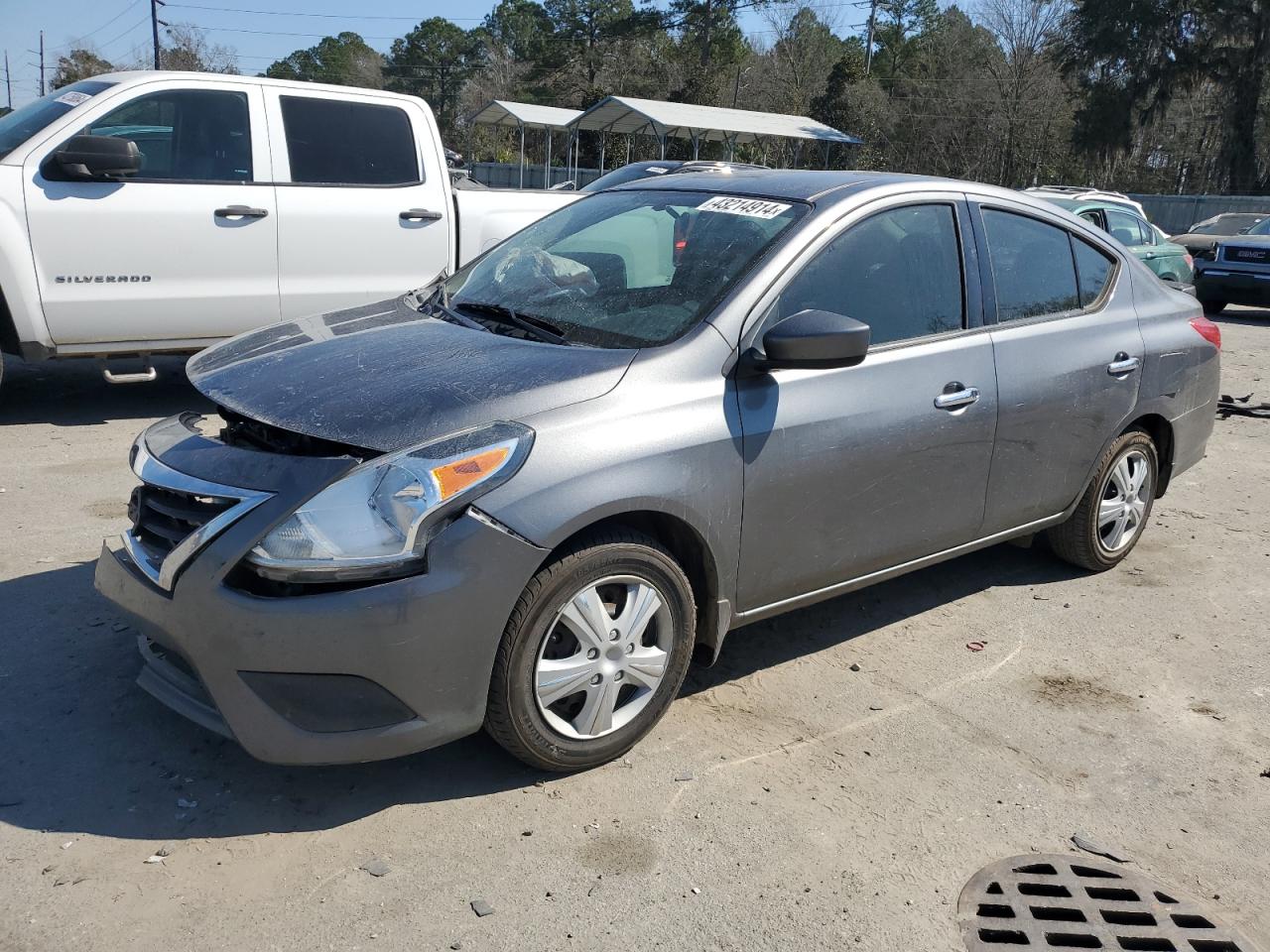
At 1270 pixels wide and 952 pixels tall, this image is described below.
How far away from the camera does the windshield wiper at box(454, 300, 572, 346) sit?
3.64 m

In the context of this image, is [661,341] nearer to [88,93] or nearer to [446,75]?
[88,93]

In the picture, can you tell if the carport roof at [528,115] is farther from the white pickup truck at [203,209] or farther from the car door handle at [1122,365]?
the car door handle at [1122,365]

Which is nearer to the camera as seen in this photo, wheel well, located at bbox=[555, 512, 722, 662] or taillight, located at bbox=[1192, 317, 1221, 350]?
wheel well, located at bbox=[555, 512, 722, 662]

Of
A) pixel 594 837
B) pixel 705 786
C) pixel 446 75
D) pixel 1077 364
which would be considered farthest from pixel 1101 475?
pixel 446 75

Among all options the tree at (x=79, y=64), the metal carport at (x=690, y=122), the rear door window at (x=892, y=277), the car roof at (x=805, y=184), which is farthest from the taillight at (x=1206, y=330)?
the tree at (x=79, y=64)

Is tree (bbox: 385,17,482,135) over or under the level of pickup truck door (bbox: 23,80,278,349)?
over

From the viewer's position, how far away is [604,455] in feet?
10.2

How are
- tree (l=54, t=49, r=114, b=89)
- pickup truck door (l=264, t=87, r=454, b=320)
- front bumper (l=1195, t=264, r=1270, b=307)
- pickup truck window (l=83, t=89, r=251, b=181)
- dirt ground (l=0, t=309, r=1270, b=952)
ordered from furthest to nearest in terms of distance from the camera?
tree (l=54, t=49, r=114, b=89), front bumper (l=1195, t=264, r=1270, b=307), pickup truck door (l=264, t=87, r=454, b=320), pickup truck window (l=83, t=89, r=251, b=181), dirt ground (l=0, t=309, r=1270, b=952)

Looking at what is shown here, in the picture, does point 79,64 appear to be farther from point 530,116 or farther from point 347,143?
point 347,143

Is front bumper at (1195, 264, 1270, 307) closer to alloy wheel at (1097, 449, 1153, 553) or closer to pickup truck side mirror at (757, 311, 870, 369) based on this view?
alloy wheel at (1097, 449, 1153, 553)

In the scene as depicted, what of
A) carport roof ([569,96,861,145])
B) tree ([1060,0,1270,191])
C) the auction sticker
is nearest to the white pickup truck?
the auction sticker

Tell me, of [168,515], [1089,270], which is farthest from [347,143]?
[168,515]

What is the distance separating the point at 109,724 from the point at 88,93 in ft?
Result: 16.2

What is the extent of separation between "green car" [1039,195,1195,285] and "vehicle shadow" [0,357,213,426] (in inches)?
424
